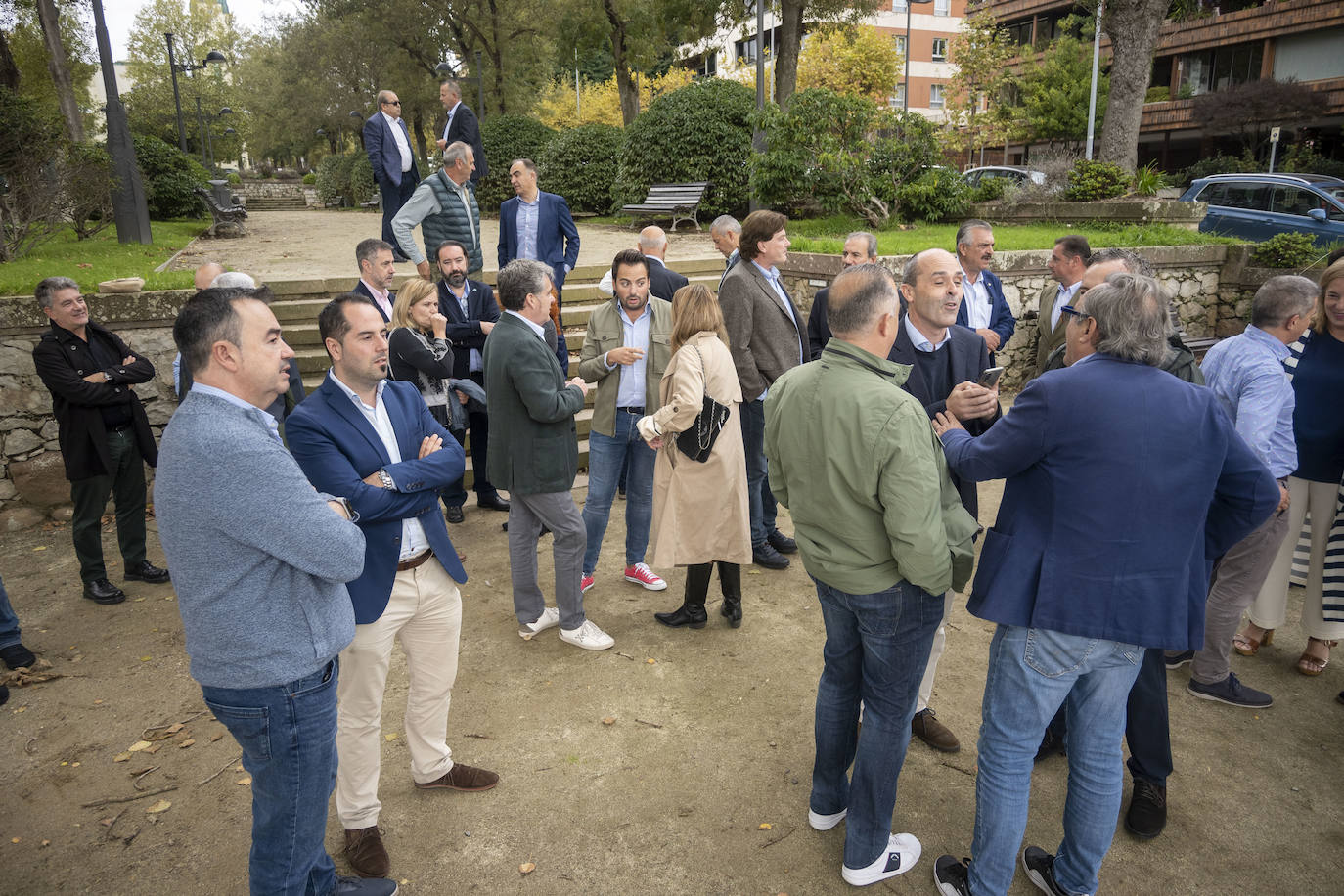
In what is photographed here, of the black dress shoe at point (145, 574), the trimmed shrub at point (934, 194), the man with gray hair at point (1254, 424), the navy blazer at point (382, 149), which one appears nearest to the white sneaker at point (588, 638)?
the man with gray hair at point (1254, 424)

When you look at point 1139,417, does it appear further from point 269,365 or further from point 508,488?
point 508,488

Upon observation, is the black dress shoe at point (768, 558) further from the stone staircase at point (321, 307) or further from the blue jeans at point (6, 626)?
the blue jeans at point (6, 626)

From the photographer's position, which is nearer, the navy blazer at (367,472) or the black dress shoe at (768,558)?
the navy blazer at (367,472)

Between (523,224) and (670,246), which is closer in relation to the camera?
(523,224)

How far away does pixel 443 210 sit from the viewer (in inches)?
296

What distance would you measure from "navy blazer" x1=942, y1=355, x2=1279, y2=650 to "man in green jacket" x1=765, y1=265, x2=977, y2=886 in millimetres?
232

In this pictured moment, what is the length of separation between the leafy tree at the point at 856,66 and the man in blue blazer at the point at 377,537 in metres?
36.1

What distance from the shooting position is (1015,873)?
311cm

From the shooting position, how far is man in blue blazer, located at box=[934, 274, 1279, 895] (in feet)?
7.93

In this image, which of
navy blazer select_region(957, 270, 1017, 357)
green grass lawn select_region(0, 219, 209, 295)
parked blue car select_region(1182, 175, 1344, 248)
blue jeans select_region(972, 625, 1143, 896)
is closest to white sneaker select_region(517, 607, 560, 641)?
blue jeans select_region(972, 625, 1143, 896)

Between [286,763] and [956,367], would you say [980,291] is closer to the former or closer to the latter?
[956,367]

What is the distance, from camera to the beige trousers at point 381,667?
3.08 meters

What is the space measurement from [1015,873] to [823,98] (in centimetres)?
1084

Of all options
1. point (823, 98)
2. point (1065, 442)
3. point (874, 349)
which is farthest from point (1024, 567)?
point (823, 98)
